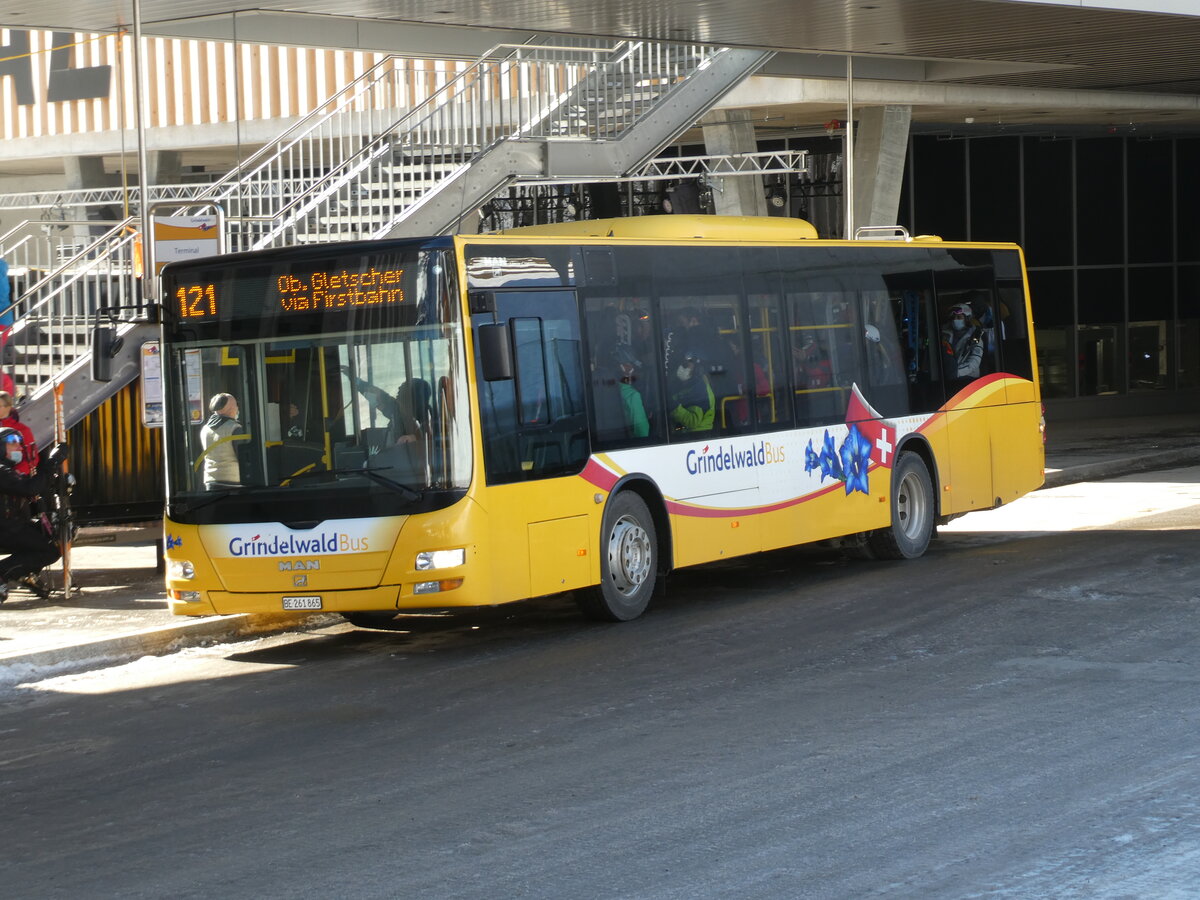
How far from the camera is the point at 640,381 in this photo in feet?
41.7

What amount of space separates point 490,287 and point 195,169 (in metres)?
28.0

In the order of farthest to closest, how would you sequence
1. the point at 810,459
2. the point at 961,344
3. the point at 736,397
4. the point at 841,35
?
the point at 841,35
the point at 961,344
the point at 810,459
the point at 736,397

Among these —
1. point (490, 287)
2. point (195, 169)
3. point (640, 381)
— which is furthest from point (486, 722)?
point (195, 169)

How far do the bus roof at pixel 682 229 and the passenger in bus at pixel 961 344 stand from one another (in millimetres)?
2211

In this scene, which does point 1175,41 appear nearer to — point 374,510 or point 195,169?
point 374,510

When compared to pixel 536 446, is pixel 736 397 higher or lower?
higher

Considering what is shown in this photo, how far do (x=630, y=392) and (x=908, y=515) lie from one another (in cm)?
431

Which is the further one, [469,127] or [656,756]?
[469,127]

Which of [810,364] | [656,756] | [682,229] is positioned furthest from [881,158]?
[656,756]

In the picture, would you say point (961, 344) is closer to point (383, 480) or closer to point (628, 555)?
point (628, 555)

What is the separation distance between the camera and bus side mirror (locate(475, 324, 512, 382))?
36.6ft

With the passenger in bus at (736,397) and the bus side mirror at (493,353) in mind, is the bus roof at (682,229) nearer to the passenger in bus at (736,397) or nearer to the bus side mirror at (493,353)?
the passenger in bus at (736,397)

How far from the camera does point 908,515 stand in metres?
15.9

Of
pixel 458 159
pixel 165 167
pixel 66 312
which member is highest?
pixel 165 167
